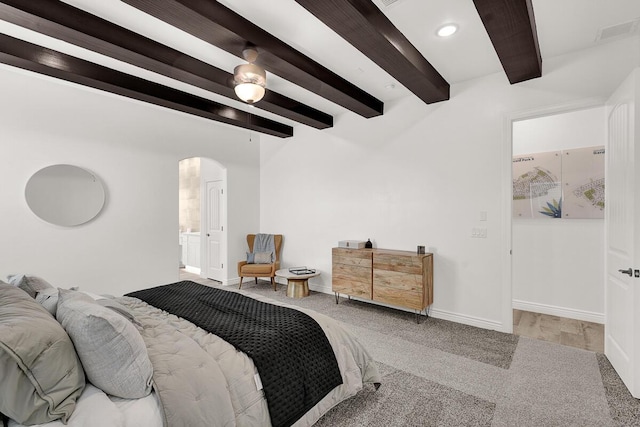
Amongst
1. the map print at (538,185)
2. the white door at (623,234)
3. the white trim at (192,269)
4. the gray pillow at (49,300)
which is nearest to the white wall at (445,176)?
the white door at (623,234)

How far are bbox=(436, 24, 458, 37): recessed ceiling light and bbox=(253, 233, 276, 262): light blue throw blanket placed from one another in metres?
3.97

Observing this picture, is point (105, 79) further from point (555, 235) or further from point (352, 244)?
point (555, 235)

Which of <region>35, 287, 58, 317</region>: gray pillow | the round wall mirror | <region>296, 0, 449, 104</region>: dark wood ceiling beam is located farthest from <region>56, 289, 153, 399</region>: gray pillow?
the round wall mirror

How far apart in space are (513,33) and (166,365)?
3116 millimetres

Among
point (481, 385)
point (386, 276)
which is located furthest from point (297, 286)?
point (481, 385)

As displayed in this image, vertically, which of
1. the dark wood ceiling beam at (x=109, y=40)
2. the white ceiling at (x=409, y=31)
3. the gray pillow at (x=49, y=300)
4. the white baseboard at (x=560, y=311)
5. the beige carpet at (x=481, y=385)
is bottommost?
the beige carpet at (x=481, y=385)

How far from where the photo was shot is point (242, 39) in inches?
96.3

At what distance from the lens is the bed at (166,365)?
110 cm

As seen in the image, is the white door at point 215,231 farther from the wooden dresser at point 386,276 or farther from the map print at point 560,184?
the map print at point 560,184

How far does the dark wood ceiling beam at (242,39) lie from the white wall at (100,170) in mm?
2453

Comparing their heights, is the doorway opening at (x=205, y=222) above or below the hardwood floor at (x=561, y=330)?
above

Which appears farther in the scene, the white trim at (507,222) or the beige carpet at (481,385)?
the white trim at (507,222)

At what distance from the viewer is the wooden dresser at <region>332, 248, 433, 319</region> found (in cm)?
360

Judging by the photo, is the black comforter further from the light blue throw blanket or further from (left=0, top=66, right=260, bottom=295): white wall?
the light blue throw blanket
